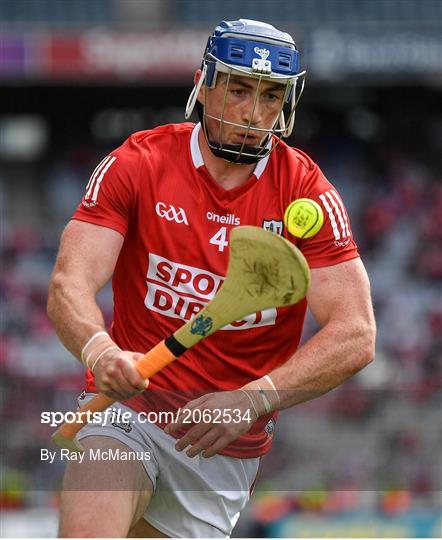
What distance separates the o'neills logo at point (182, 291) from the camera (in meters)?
3.37

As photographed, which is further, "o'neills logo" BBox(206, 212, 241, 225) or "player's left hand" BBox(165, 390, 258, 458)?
"o'neills logo" BBox(206, 212, 241, 225)

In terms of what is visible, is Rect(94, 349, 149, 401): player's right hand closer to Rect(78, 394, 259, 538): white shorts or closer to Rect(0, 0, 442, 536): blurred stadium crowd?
Rect(78, 394, 259, 538): white shorts

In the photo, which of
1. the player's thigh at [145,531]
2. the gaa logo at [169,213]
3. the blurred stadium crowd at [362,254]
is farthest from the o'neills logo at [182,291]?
the blurred stadium crowd at [362,254]

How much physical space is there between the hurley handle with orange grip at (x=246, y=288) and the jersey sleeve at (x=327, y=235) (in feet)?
1.49

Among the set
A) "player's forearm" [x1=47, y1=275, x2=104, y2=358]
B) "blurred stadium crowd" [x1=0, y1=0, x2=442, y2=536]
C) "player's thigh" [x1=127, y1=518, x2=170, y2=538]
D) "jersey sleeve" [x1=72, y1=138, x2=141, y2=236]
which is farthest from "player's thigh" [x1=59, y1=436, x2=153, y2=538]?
"blurred stadium crowd" [x1=0, y1=0, x2=442, y2=536]

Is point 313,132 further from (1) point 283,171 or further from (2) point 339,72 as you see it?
(1) point 283,171

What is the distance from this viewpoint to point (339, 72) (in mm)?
12461

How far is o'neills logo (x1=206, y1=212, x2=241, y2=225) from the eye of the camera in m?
3.40

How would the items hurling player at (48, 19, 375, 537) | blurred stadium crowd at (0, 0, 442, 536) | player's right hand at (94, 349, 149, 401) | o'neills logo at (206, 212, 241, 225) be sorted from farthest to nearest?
blurred stadium crowd at (0, 0, 442, 536) → o'neills logo at (206, 212, 241, 225) → hurling player at (48, 19, 375, 537) → player's right hand at (94, 349, 149, 401)

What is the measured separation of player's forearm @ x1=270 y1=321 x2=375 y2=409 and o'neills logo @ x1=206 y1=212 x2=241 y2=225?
436mm

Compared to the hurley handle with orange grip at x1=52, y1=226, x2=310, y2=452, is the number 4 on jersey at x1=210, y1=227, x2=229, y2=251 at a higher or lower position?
lower

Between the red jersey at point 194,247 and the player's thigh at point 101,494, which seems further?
the red jersey at point 194,247

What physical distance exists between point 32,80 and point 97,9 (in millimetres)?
1146

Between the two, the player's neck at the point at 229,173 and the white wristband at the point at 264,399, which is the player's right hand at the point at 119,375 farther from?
the player's neck at the point at 229,173
